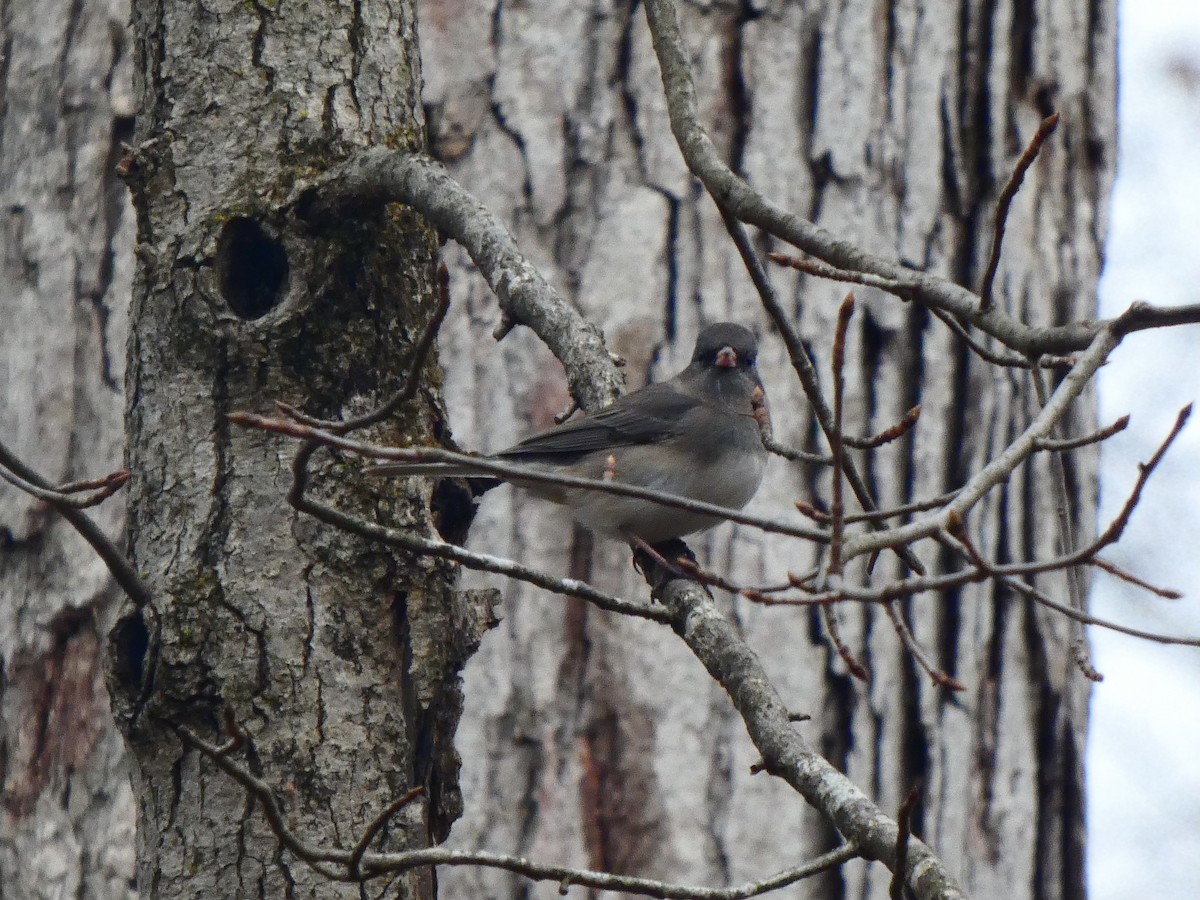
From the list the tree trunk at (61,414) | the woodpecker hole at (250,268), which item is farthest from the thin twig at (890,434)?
the tree trunk at (61,414)

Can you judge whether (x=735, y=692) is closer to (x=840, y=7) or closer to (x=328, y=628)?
(x=328, y=628)

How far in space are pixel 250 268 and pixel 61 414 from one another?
1.80 m

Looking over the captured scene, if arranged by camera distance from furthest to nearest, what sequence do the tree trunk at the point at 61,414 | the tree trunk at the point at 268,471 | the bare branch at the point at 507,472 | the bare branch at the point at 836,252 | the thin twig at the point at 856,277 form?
the tree trunk at the point at 61,414 → the tree trunk at the point at 268,471 → the thin twig at the point at 856,277 → the bare branch at the point at 836,252 → the bare branch at the point at 507,472

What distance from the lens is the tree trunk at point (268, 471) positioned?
2.49m

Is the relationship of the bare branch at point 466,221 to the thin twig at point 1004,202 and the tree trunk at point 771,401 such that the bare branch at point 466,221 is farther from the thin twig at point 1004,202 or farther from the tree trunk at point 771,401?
the tree trunk at point 771,401

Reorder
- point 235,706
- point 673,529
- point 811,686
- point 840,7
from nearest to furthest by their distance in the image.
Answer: point 235,706 → point 673,529 → point 811,686 → point 840,7

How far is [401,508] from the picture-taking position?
2.73m

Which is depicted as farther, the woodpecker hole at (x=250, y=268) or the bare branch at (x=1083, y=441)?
the woodpecker hole at (x=250, y=268)

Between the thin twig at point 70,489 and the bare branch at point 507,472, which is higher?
the thin twig at point 70,489

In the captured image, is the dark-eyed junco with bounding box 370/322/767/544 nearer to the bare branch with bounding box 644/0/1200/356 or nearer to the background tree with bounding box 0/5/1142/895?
the background tree with bounding box 0/5/1142/895

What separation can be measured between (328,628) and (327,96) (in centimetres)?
108

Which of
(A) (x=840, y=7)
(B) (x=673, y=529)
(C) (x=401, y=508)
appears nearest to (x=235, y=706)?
(C) (x=401, y=508)

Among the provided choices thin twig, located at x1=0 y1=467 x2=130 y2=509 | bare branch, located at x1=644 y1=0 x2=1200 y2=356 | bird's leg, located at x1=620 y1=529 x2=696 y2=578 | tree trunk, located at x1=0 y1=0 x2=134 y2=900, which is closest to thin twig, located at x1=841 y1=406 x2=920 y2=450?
bare branch, located at x1=644 y1=0 x2=1200 y2=356

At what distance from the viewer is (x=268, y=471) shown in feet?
8.65
